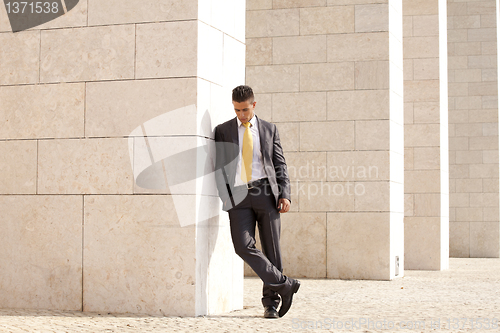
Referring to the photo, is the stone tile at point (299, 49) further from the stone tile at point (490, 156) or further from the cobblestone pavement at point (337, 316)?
the stone tile at point (490, 156)

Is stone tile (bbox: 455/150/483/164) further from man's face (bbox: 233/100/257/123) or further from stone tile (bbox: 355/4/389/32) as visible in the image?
man's face (bbox: 233/100/257/123)

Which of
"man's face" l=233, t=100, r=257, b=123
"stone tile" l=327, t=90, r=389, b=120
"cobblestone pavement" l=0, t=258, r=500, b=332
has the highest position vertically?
"stone tile" l=327, t=90, r=389, b=120

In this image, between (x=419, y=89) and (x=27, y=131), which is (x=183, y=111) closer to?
(x=27, y=131)

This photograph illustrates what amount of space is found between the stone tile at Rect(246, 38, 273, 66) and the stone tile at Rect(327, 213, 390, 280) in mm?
2767

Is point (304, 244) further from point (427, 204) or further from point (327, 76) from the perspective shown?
point (427, 204)

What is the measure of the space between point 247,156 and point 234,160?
150mm

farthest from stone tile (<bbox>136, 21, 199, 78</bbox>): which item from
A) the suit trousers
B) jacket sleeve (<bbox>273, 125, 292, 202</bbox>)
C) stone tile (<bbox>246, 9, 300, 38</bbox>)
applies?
stone tile (<bbox>246, 9, 300, 38</bbox>)

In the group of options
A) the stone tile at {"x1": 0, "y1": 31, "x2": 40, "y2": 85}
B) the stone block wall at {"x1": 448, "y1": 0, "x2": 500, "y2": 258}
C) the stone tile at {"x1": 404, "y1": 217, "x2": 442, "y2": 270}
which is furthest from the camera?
the stone block wall at {"x1": 448, "y1": 0, "x2": 500, "y2": 258}

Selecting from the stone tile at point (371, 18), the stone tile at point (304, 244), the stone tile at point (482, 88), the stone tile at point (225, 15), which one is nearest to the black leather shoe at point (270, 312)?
the stone tile at point (225, 15)

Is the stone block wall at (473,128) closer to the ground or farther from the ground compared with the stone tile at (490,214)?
farther from the ground

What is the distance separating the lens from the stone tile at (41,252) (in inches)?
266

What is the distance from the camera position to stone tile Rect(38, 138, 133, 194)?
6.69 meters

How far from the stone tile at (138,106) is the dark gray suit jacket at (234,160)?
14.2 inches

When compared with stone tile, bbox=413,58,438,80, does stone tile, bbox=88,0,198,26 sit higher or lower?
lower
